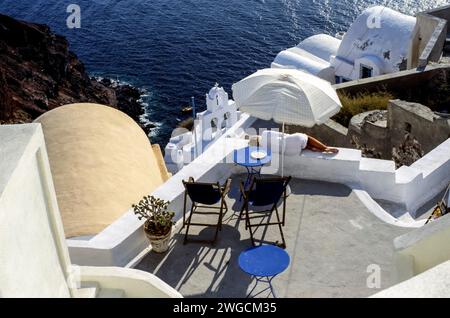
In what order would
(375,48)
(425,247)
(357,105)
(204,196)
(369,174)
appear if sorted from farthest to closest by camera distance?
(375,48) → (357,105) → (369,174) → (204,196) → (425,247)

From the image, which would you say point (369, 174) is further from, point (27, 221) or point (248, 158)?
point (27, 221)

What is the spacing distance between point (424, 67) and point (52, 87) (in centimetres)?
3228

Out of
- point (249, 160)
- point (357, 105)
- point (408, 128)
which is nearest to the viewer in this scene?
point (249, 160)

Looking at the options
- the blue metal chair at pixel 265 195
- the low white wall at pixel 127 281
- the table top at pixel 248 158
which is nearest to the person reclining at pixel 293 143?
the table top at pixel 248 158

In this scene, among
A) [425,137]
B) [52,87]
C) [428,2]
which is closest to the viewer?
[425,137]

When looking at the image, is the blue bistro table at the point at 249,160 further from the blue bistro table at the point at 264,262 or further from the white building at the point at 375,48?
the white building at the point at 375,48

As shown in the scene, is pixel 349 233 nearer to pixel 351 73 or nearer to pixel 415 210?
pixel 415 210

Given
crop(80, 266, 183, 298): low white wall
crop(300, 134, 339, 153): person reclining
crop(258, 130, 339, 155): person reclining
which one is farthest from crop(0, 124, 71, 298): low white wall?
crop(300, 134, 339, 153): person reclining

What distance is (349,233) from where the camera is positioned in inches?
343

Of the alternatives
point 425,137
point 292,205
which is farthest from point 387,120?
point 292,205

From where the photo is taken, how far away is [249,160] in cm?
945

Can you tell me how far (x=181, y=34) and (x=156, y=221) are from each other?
48.9m

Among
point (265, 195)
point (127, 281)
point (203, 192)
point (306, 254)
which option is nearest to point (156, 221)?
point (203, 192)

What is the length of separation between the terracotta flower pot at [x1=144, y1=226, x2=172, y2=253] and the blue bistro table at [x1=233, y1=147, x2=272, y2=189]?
1.83 meters
